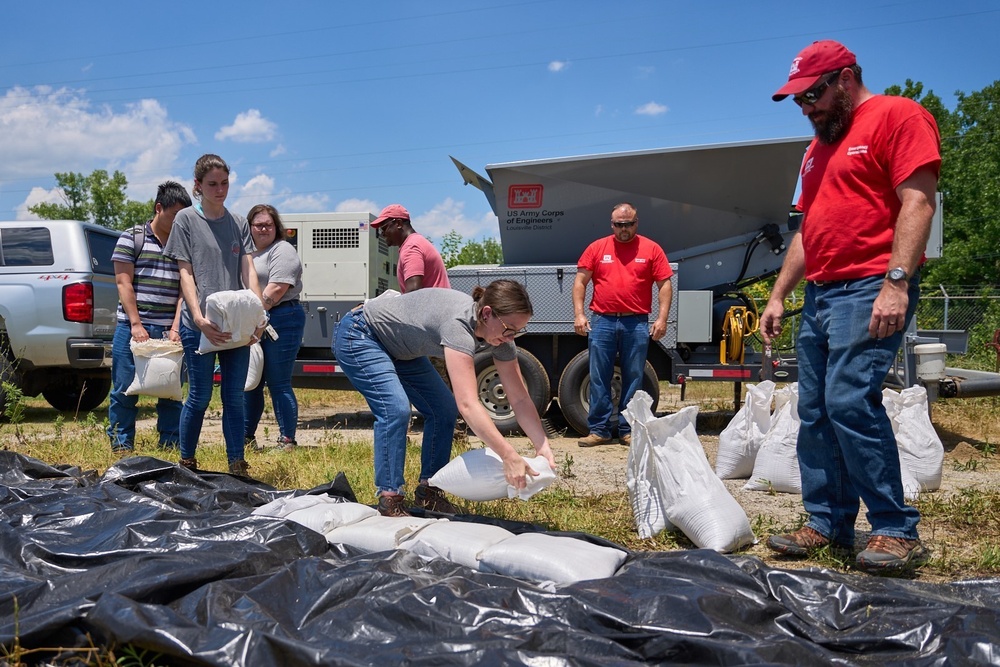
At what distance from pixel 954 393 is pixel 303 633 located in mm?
5690

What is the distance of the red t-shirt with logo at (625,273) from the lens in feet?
20.3

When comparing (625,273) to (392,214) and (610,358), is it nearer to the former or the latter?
(610,358)

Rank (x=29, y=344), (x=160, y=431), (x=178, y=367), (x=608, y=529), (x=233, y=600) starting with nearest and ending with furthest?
(x=233, y=600)
(x=608, y=529)
(x=178, y=367)
(x=160, y=431)
(x=29, y=344)

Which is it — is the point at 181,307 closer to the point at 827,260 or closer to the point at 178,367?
the point at 178,367

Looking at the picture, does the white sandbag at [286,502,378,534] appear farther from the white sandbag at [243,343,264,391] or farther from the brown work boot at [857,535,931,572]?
the white sandbag at [243,343,264,391]

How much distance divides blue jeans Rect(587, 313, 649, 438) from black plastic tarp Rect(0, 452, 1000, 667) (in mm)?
3349

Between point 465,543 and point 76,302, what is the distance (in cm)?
614

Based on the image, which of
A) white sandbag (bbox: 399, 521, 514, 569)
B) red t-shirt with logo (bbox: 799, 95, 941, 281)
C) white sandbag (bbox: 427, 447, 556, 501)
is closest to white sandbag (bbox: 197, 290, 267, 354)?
white sandbag (bbox: 427, 447, 556, 501)

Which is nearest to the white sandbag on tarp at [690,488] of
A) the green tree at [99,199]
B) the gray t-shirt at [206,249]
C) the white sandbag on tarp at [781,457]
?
the white sandbag on tarp at [781,457]

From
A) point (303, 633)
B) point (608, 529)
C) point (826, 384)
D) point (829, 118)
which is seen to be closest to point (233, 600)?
point (303, 633)

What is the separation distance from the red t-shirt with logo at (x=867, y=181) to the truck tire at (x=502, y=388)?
392cm

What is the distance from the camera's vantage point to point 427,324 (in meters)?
3.44

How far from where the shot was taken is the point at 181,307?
16.4 feet

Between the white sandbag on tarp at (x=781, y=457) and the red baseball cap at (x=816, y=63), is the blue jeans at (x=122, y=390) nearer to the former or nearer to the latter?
the white sandbag on tarp at (x=781, y=457)
